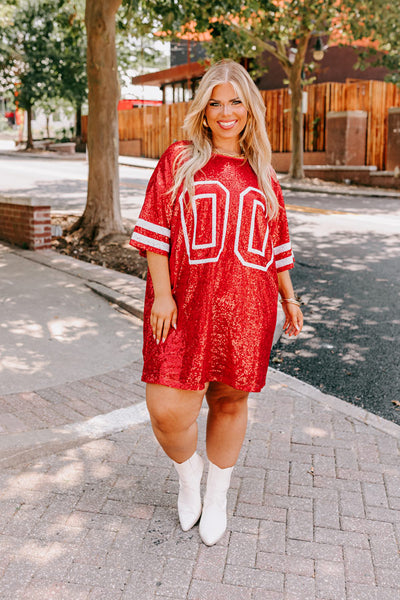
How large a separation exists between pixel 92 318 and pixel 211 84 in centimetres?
394

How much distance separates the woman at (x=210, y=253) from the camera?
2574 millimetres

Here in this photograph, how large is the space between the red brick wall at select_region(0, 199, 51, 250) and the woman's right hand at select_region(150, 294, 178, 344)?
257 inches

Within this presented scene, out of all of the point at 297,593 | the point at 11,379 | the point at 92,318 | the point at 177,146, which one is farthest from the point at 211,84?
the point at 92,318

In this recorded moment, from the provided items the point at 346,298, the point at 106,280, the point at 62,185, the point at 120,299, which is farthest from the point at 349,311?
the point at 62,185

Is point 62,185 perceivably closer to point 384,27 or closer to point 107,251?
point 107,251

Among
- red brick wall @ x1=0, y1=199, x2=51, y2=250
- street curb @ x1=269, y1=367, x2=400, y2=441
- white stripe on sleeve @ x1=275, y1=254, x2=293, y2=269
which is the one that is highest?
white stripe on sleeve @ x1=275, y1=254, x2=293, y2=269

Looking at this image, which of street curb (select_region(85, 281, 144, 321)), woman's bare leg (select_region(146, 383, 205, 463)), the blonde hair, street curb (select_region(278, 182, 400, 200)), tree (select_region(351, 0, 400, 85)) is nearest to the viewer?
the blonde hair

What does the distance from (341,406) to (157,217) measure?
2.29 m

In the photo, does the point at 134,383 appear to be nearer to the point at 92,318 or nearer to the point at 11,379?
the point at 11,379

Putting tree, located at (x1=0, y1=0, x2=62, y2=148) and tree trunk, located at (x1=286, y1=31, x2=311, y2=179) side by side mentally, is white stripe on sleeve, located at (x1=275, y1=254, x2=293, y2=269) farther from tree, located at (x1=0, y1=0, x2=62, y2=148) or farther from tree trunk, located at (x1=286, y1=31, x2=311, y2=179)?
tree, located at (x1=0, y1=0, x2=62, y2=148)

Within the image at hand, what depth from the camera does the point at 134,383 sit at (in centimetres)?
462

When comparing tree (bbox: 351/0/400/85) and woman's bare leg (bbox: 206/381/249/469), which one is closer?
woman's bare leg (bbox: 206/381/249/469)

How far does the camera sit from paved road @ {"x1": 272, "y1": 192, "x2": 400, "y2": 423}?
16.2ft

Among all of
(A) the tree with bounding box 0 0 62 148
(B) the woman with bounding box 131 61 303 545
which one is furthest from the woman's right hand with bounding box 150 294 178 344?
(A) the tree with bounding box 0 0 62 148
